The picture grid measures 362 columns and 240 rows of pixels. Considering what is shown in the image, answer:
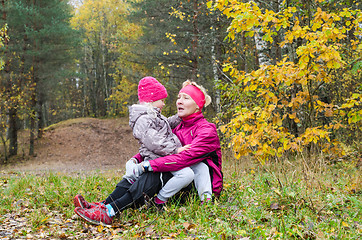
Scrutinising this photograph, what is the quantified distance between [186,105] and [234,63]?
339cm

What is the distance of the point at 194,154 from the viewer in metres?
3.67

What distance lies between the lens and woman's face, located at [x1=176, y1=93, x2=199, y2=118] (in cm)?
399

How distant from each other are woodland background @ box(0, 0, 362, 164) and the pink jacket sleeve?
3.35 ft

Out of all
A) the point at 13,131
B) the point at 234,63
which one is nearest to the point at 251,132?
the point at 234,63

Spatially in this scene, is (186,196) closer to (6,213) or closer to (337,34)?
(6,213)

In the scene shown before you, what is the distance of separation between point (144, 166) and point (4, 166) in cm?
1437

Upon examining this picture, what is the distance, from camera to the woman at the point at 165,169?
3564 millimetres

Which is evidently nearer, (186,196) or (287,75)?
(186,196)

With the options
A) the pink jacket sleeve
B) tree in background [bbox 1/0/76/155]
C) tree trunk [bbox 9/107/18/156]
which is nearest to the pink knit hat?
the pink jacket sleeve

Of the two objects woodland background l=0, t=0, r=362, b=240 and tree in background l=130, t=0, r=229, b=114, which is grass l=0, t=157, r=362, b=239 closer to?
woodland background l=0, t=0, r=362, b=240

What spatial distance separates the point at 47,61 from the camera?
59.2ft

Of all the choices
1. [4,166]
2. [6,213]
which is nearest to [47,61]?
[4,166]

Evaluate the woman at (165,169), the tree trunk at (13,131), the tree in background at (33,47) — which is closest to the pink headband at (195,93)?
the woman at (165,169)

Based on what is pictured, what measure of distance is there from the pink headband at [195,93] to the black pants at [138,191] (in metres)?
1.02
